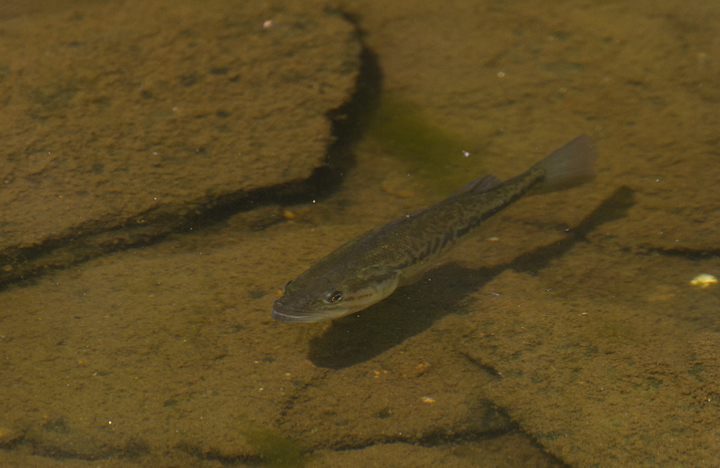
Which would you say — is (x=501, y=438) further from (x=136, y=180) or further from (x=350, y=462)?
(x=136, y=180)

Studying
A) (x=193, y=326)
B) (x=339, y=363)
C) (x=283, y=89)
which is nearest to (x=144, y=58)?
(x=283, y=89)

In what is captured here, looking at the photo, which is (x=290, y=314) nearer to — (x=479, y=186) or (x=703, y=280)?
(x=479, y=186)

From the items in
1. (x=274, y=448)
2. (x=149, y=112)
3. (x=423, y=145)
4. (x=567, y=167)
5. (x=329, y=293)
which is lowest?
(x=274, y=448)

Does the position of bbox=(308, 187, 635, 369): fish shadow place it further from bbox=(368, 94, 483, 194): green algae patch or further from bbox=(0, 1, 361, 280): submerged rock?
bbox=(0, 1, 361, 280): submerged rock

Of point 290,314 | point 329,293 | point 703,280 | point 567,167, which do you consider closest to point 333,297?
point 329,293

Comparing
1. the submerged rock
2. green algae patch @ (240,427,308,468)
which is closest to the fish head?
green algae patch @ (240,427,308,468)
